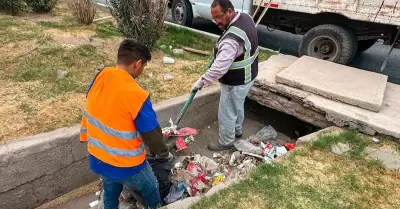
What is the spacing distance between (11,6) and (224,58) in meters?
5.46

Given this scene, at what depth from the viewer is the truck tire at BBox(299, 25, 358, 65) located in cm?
554

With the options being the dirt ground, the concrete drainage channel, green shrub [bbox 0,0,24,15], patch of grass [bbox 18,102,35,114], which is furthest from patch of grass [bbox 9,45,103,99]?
green shrub [bbox 0,0,24,15]

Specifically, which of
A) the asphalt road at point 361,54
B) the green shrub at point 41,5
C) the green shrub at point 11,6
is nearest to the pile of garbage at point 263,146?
the asphalt road at point 361,54

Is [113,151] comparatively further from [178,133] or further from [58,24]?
[58,24]

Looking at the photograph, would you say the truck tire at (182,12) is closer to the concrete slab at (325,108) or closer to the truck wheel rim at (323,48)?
the truck wheel rim at (323,48)

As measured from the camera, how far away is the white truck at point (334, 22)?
5.09 meters

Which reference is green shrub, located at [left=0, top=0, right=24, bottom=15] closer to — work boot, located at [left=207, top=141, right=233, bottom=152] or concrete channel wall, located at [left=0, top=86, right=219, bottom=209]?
concrete channel wall, located at [left=0, top=86, right=219, bottom=209]

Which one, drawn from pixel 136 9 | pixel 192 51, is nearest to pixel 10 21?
pixel 136 9

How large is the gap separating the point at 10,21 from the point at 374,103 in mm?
6173

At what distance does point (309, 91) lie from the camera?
416cm

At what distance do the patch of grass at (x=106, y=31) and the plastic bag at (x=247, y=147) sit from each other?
338cm

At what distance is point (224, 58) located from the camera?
3297 millimetres

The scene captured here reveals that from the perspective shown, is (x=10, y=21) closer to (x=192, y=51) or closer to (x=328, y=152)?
(x=192, y=51)

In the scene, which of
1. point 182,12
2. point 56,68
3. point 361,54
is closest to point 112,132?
point 56,68
